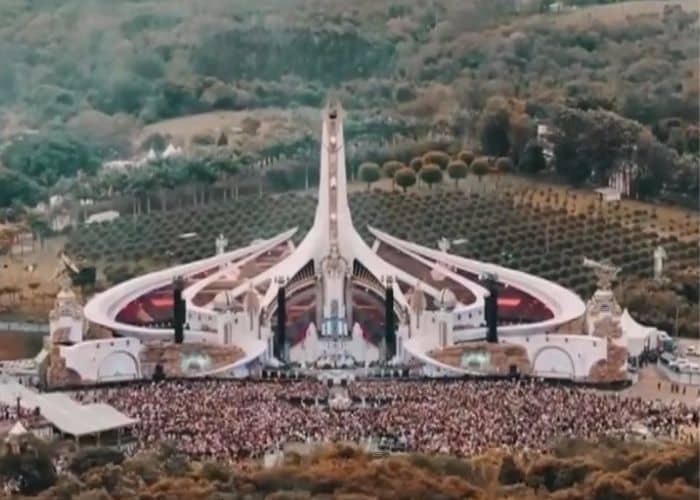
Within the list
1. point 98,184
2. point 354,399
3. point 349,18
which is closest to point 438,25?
point 349,18

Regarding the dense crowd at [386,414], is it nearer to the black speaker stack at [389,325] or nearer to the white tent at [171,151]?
the black speaker stack at [389,325]

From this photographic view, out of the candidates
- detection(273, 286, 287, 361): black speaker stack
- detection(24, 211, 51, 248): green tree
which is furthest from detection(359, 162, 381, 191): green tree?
detection(273, 286, 287, 361): black speaker stack

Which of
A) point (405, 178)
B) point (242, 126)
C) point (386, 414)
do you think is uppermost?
point (242, 126)

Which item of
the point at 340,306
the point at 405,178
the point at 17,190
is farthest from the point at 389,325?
the point at 405,178

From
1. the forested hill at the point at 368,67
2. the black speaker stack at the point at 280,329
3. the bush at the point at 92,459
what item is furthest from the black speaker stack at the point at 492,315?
the forested hill at the point at 368,67

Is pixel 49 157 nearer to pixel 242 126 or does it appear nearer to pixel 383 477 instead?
pixel 242 126
